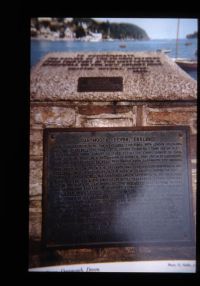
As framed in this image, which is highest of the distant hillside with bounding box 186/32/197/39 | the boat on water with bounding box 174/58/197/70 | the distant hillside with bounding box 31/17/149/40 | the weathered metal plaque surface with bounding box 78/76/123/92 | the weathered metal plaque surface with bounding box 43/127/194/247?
the distant hillside with bounding box 31/17/149/40

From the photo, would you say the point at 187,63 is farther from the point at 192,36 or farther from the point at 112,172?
the point at 112,172

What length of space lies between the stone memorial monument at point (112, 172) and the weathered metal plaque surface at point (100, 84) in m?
0.01

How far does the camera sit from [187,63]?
247cm

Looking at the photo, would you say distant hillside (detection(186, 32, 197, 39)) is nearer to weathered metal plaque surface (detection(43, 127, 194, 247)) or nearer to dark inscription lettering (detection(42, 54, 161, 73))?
dark inscription lettering (detection(42, 54, 161, 73))

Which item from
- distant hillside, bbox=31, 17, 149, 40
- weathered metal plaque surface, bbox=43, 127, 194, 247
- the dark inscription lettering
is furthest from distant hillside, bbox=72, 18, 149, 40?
weathered metal plaque surface, bbox=43, 127, 194, 247

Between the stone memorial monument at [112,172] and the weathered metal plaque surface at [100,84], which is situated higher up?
the weathered metal plaque surface at [100,84]

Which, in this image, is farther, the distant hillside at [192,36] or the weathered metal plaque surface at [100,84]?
the distant hillside at [192,36]

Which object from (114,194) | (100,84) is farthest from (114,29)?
(114,194)

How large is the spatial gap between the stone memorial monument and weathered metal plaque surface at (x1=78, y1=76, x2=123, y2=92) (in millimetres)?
13

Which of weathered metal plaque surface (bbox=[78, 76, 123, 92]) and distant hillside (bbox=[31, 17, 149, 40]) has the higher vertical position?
distant hillside (bbox=[31, 17, 149, 40])

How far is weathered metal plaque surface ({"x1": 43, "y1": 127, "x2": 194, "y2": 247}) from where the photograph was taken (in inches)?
91.7

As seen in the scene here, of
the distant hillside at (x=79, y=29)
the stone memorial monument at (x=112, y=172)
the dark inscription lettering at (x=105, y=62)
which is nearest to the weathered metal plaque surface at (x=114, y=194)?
Answer: the stone memorial monument at (x=112, y=172)

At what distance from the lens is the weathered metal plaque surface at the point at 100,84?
7.76ft

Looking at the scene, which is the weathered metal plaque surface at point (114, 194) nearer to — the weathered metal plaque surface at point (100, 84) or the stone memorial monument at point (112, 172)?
the stone memorial monument at point (112, 172)
